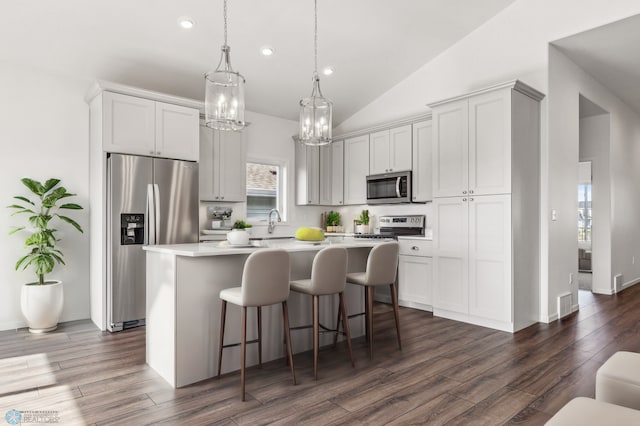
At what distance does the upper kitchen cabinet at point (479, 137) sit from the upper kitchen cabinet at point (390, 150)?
0.75 meters

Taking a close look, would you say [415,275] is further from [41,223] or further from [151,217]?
[41,223]

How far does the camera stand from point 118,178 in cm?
407

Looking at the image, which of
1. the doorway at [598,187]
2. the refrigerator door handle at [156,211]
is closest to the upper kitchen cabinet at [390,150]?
the doorway at [598,187]

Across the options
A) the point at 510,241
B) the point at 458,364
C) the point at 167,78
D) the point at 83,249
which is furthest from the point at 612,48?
the point at 83,249

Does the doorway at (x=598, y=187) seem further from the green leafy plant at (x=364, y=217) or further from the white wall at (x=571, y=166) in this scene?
the green leafy plant at (x=364, y=217)

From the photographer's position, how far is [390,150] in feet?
18.3

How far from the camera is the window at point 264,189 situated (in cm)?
602

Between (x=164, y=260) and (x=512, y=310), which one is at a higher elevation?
(x=164, y=260)

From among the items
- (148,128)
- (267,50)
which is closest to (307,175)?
(267,50)

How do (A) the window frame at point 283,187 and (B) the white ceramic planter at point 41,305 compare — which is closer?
(B) the white ceramic planter at point 41,305

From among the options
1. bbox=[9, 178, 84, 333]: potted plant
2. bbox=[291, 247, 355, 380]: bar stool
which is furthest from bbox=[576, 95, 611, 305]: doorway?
bbox=[9, 178, 84, 333]: potted plant

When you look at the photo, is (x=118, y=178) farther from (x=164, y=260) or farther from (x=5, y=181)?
(x=164, y=260)

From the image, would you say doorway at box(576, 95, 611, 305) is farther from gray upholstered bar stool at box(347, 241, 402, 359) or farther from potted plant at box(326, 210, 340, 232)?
gray upholstered bar stool at box(347, 241, 402, 359)

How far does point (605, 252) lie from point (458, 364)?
4270 millimetres
